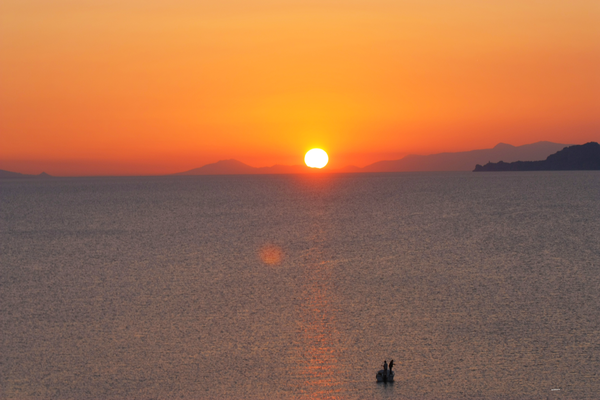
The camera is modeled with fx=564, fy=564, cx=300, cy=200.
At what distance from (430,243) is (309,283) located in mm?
26527

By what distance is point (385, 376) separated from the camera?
21594mm

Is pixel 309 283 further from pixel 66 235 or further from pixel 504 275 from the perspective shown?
pixel 66 235

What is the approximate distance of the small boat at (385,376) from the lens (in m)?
21.6

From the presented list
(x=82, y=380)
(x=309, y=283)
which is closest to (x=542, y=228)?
(x=309, y=283)

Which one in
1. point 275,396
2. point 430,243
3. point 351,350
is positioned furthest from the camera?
point 430,243

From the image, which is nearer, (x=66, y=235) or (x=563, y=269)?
(x=563, y=269)

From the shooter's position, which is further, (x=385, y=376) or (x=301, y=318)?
(x=301, y=318)

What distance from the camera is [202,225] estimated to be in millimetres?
89438

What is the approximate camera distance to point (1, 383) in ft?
70.8

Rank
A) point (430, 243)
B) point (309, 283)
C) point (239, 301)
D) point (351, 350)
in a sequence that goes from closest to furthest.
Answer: point (351, 350) < point (239, 301) < point (309, 283) < point (430, 243)

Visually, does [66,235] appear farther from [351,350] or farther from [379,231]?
[351,350]

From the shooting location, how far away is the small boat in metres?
21.6

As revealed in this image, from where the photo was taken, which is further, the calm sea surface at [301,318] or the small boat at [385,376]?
the calm sea surface at [301,318]

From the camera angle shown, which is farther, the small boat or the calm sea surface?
the calm sea surface
